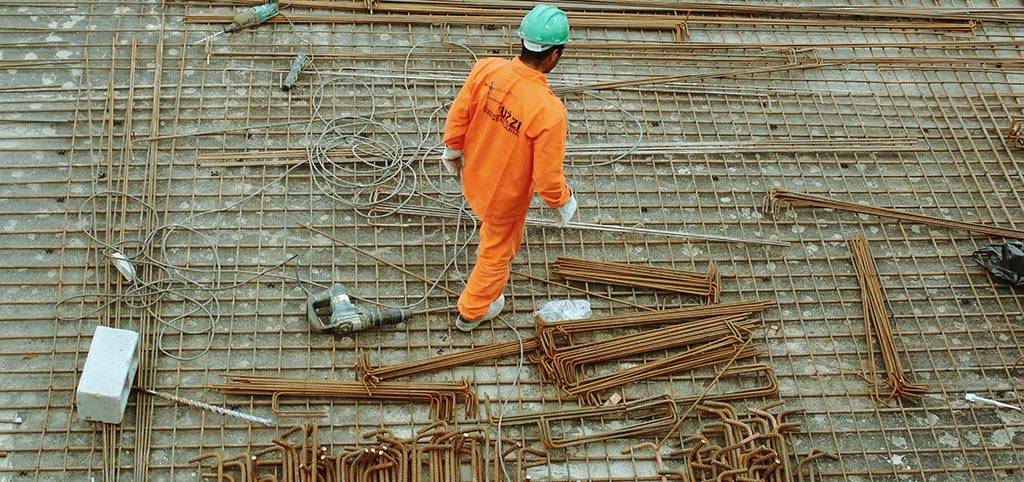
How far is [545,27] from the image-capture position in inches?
161

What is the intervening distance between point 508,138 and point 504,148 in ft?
0.20

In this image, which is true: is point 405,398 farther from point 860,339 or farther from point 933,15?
point 933,15

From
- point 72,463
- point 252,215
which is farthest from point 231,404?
point 252,215

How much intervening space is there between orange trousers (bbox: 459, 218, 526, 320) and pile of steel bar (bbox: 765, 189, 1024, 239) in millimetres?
1904

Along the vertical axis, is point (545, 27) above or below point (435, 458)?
above

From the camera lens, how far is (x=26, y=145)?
18.2ft

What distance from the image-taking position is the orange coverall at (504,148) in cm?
415

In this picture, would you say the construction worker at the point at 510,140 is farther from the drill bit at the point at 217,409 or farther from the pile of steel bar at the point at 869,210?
the pile of steel bar at the point at 869,210

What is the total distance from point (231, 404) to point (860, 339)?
338cm

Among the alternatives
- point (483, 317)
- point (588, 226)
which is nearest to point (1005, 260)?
point (588, 226)

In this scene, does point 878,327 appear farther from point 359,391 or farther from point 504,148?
point 359,391

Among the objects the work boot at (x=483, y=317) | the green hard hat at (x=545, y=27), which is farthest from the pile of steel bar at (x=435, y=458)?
the green hard hat at (x=545, y=27)

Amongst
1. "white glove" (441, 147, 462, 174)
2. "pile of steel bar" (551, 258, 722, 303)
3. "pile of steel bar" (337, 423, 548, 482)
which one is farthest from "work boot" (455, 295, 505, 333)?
"white glove" (441, 147, 462, 174)

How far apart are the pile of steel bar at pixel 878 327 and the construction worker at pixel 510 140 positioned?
6.42 feet
